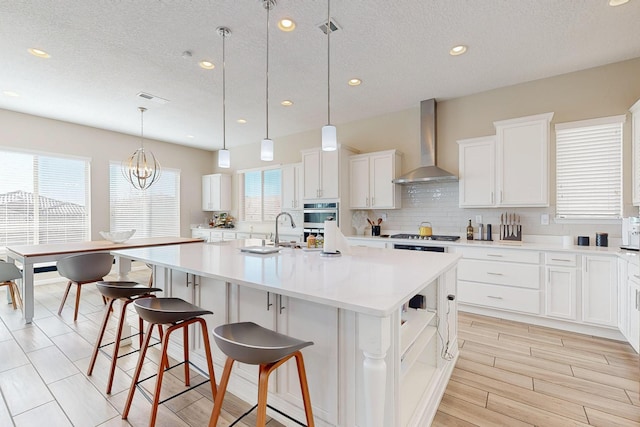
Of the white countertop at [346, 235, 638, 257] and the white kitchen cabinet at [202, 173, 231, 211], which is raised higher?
the white kitchen cabinet at [202, 173, 231, 211]

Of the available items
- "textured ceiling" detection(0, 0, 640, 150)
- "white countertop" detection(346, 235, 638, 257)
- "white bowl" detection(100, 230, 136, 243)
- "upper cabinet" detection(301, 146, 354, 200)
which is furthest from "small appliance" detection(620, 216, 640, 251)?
"white bowl" detection(100, 230, 136, 243)

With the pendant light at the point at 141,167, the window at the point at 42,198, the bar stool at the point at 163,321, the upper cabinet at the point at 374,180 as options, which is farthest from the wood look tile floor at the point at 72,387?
the upper cabinet at the point at 374,180

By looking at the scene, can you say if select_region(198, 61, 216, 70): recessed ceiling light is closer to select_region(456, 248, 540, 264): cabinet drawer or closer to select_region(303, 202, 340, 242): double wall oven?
select_region(303, 202, 340, 242): double wall oven

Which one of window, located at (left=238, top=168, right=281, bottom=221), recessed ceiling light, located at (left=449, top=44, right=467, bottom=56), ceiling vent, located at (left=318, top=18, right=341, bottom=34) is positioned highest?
recessed ceiling light, located at (left=449, top=44, right=467, bottom=56)

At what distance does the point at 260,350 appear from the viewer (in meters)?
1.15

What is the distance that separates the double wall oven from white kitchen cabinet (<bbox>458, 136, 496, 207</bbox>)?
187cm

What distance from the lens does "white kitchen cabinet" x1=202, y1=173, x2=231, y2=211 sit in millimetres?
6898

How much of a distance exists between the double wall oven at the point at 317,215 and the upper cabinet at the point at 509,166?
6.21ft

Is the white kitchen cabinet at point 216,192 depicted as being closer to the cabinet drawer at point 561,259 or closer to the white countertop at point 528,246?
Result: the white countertop at point 528,246

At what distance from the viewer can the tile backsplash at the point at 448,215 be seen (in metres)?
3.44

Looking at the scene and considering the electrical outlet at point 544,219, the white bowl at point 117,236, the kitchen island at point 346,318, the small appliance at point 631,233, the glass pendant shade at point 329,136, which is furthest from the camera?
the white bowl at point 117,236

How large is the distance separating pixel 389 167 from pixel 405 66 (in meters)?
1.53

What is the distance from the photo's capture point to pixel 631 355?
2.51 metres

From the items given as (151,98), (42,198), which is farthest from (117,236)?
(42,198)
